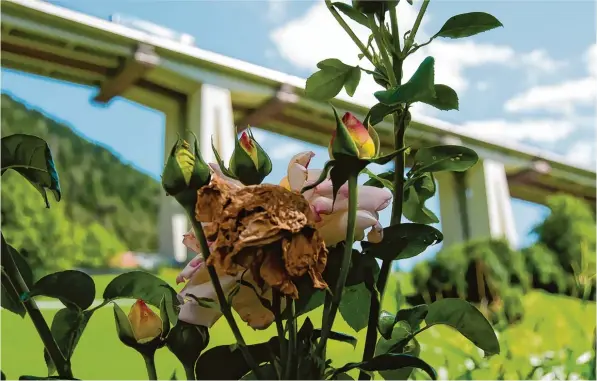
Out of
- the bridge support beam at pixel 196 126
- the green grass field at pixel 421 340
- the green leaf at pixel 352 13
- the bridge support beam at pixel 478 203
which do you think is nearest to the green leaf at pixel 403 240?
the green leaf at pixel 352 13

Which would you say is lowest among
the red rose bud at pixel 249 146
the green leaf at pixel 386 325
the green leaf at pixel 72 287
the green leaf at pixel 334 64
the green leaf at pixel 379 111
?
the green leaf at pixel 386 325

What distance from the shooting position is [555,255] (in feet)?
10.3

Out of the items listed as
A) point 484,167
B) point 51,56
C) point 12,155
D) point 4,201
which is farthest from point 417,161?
point 484,167

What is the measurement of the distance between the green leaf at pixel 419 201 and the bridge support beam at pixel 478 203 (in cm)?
429

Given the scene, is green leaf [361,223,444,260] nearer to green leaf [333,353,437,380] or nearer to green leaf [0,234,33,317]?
green leaf [333,353,437,380]

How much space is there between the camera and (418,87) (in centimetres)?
25

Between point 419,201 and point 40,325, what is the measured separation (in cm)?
20

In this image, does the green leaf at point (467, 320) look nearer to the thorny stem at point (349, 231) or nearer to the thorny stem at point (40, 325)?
the thorny stem at point (349, 231)

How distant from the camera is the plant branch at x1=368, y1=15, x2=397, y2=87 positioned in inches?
11.7

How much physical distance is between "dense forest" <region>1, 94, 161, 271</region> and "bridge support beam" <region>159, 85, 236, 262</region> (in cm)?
31

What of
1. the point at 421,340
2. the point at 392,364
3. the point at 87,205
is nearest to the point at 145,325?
the point at 392,364

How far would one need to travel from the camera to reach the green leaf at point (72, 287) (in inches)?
11.6

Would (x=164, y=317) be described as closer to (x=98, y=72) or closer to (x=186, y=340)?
(x=186, y=340)

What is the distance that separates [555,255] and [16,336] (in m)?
2.53
